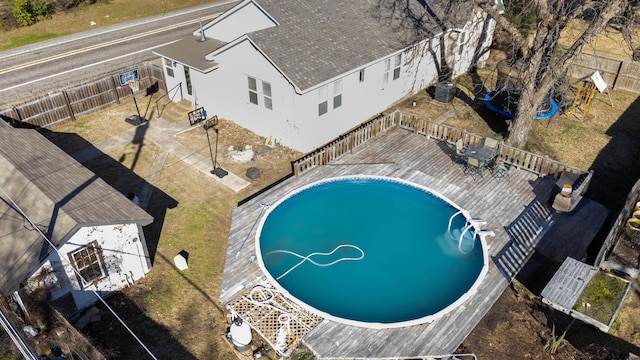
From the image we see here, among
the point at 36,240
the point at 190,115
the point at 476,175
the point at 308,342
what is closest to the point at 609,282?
the point at 476,175

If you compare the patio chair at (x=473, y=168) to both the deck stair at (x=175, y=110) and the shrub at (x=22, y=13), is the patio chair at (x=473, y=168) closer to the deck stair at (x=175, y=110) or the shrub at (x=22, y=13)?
the deck stair at (x=175, y=110)

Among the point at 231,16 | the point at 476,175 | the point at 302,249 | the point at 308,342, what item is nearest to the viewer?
the point at 308,342

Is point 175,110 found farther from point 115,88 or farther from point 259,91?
point 259,91

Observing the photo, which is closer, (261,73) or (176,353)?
(176,353)

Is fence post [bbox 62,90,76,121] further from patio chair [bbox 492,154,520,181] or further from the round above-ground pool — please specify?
patio chair [bbox 492,154,520,181]

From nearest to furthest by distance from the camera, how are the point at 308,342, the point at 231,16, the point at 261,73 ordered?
the point at 308,342 < the point at 261,73 < the point at 231,16

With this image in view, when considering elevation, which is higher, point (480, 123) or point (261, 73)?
Result: point (261, 73)

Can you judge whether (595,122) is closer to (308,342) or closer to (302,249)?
(302,249)

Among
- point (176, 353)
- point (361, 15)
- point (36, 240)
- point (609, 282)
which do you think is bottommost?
point (176, 353)
